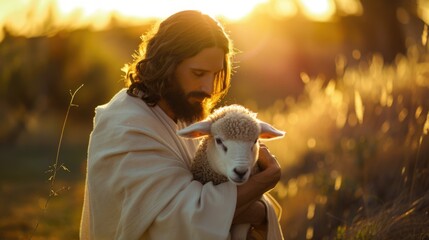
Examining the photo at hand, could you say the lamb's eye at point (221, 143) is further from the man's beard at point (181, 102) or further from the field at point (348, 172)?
the field at point (348, 172)

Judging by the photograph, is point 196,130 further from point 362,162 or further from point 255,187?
point 362,162

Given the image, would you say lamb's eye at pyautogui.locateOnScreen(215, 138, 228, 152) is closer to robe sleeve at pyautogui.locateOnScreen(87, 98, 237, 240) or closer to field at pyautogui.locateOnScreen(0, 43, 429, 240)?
robe sleeve at pyautogui.locateOnScreen(87, 98, 237, 240)

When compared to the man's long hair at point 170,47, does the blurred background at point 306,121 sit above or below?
below

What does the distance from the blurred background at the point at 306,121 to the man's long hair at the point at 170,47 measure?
0.74 metres

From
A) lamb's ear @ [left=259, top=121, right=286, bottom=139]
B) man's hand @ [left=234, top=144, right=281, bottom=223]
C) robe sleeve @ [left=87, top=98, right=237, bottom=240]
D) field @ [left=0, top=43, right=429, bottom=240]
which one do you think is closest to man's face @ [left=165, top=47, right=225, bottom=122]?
robe sleeve @ [left=87, top=98, right=237, bottom=240]

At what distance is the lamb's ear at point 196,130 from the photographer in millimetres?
3809

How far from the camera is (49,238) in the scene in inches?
332

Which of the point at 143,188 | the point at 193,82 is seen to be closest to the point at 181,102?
the point at 193,82

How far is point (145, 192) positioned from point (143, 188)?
26 mm

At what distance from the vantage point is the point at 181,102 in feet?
13.7

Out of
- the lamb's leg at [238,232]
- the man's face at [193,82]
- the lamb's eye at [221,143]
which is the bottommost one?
the lamb's leg at [238,232]

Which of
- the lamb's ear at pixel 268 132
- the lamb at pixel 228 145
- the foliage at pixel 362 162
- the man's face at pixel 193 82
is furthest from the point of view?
the foliage at pixel 362 162

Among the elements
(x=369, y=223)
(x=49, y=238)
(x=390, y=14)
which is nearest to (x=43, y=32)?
(x=49, y=238)

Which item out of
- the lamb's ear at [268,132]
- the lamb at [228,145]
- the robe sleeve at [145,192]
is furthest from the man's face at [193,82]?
the lamb's ear at [268,132]
